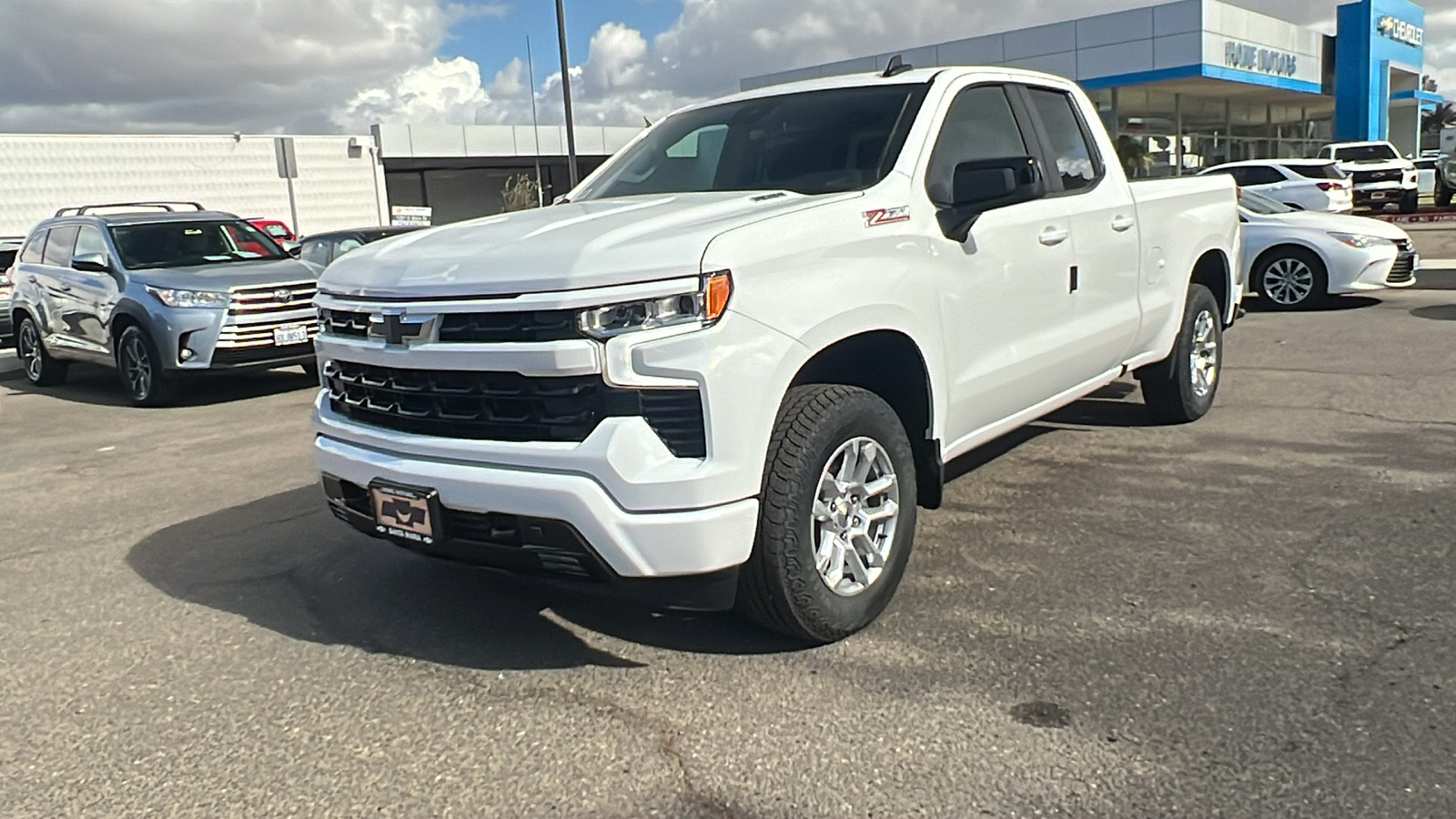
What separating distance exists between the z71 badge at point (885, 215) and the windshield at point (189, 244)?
8210 millimetres

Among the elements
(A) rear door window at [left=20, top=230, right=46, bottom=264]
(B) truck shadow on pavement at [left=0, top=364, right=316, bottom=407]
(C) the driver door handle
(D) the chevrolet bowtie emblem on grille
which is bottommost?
(B) truck shadow on pavement at [left=0, top=364, right=316, bottom=407]

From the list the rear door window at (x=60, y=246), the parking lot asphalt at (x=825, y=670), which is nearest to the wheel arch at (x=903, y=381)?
the parking lot asphalt at (x=825, y=670)

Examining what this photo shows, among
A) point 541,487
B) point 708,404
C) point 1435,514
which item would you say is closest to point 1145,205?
point 1435,514

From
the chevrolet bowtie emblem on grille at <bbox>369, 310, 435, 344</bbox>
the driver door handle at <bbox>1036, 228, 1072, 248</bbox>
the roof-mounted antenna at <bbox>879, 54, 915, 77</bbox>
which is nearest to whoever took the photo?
the chevrolet bowtie emblem on grille at <bbox>369, 310, 435, 344</bbox>

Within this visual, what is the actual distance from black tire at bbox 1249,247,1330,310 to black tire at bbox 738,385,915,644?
9718mm

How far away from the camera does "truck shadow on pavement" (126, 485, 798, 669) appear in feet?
12.4

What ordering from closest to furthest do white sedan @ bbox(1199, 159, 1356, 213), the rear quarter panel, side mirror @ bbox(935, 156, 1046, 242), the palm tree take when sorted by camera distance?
side mirror @ bbox(935, 156, 1046, 242) → the rear quarter panel → white sedan @ bbox(1199, 159, 1356, 213) → the palm tree

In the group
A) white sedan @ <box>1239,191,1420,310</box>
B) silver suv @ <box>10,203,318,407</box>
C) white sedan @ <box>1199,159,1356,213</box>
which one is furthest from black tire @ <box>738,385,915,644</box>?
white sedan @ <box>1199,159,1356,213</box>

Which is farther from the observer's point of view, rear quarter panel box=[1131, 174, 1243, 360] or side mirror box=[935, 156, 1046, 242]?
rear quarter panel box=[1131, 174, 1243, 360]

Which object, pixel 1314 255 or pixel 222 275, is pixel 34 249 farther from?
pixel 1314 255

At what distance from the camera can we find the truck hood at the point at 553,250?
10.3ft

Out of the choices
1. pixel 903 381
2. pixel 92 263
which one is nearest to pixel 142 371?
pixel 92 263

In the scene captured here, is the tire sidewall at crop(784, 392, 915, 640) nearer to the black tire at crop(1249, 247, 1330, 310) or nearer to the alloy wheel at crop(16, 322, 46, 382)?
the black tire at crop(1249, 247, 1330, 310)

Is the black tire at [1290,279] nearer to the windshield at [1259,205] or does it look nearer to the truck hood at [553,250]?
the windshield at [1259,205]
